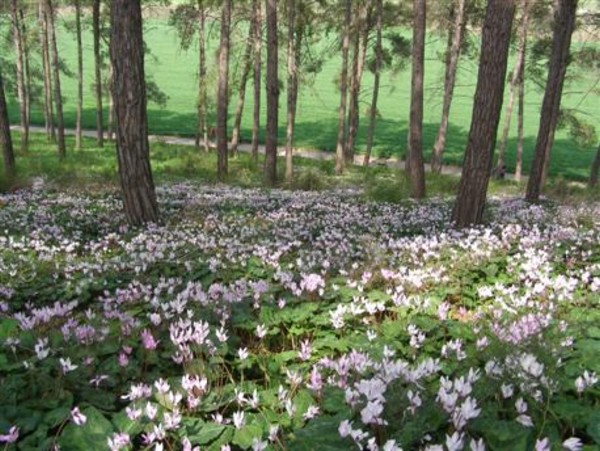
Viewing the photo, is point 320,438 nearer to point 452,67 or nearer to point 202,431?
point 202,431

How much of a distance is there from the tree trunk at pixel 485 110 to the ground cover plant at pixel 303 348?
7.61 ft

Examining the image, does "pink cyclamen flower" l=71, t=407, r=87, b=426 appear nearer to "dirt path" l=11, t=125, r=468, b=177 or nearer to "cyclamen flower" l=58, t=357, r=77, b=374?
"cyclamen flower" l=58, t=357, r=77, b=374

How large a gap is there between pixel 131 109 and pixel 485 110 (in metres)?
6.54

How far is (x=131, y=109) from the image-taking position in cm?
984

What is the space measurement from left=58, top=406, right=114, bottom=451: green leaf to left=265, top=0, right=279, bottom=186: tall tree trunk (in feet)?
57.6

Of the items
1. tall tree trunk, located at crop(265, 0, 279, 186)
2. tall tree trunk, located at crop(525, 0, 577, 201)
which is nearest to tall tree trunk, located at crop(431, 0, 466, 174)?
tall tree trunk, located at crop(525, 0, 577, 201)

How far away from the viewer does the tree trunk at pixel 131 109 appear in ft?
30.9

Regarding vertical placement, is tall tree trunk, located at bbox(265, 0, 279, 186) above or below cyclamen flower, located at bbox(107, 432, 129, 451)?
above

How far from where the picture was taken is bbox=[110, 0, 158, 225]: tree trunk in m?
9.43

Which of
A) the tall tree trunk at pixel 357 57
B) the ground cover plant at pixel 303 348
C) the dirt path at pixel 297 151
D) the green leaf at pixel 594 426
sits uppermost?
the tall tree trunk at pixel 357 57

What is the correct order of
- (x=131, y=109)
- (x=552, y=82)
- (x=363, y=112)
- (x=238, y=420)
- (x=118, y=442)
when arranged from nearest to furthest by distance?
(x=118, y=442) < (x=238, y=420) < (x=131, y=109) < (x=552, y=82) < (x=363, y=112)

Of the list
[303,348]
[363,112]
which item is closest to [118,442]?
[303,348]

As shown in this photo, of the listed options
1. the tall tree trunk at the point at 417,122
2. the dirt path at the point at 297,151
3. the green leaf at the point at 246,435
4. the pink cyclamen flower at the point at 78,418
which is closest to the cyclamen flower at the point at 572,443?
the green leaf at the point at 246,435

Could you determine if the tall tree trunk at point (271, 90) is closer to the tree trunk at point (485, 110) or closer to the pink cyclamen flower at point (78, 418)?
the tree trunk at point (485, 110)
